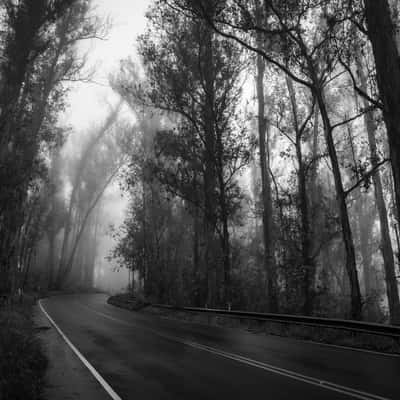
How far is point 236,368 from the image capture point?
762 cm

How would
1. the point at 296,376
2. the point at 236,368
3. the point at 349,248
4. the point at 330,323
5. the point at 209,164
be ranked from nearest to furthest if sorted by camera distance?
the point at 296,376
the point at 236,368
the point at 330,323
the point at 349,248
the point at 209,164

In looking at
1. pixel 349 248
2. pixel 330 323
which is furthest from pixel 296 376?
pixel 349 248

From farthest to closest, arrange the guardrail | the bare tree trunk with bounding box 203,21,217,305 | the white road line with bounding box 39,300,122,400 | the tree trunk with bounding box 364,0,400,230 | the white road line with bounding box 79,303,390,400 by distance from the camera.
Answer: the bare tree trunk with bounding box 203,21,217,305 < the guardrail < the tree trunk with bounding box 364,0,400,230 < the white road line with bounding box 39,300,122,400 < the white road line with bounding box 79,303,390,400

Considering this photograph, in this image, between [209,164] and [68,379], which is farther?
[209,164]

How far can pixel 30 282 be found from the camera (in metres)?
48.7

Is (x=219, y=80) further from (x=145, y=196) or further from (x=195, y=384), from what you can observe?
(x=195, y=384)

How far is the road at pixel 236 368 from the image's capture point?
595 centimetres

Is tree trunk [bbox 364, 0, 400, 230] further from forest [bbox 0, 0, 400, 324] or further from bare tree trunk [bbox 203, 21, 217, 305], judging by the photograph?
bare tree trunk [bbox 203, 21, 217, 305]

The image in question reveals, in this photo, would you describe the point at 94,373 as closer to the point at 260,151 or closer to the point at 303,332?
the point at 303,332

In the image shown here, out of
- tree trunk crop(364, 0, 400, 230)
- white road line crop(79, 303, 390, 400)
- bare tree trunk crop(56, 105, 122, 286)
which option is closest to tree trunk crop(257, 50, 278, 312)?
white road line crop(79, 303, 390, 400)

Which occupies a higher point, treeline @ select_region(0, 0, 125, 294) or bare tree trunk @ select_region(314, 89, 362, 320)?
treeline @ select_region(0, 0, 125, 294)

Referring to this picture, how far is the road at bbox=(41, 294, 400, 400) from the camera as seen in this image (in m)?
5.95

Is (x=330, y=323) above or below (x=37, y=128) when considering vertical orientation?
below

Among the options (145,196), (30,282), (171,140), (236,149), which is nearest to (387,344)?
(236,149)
